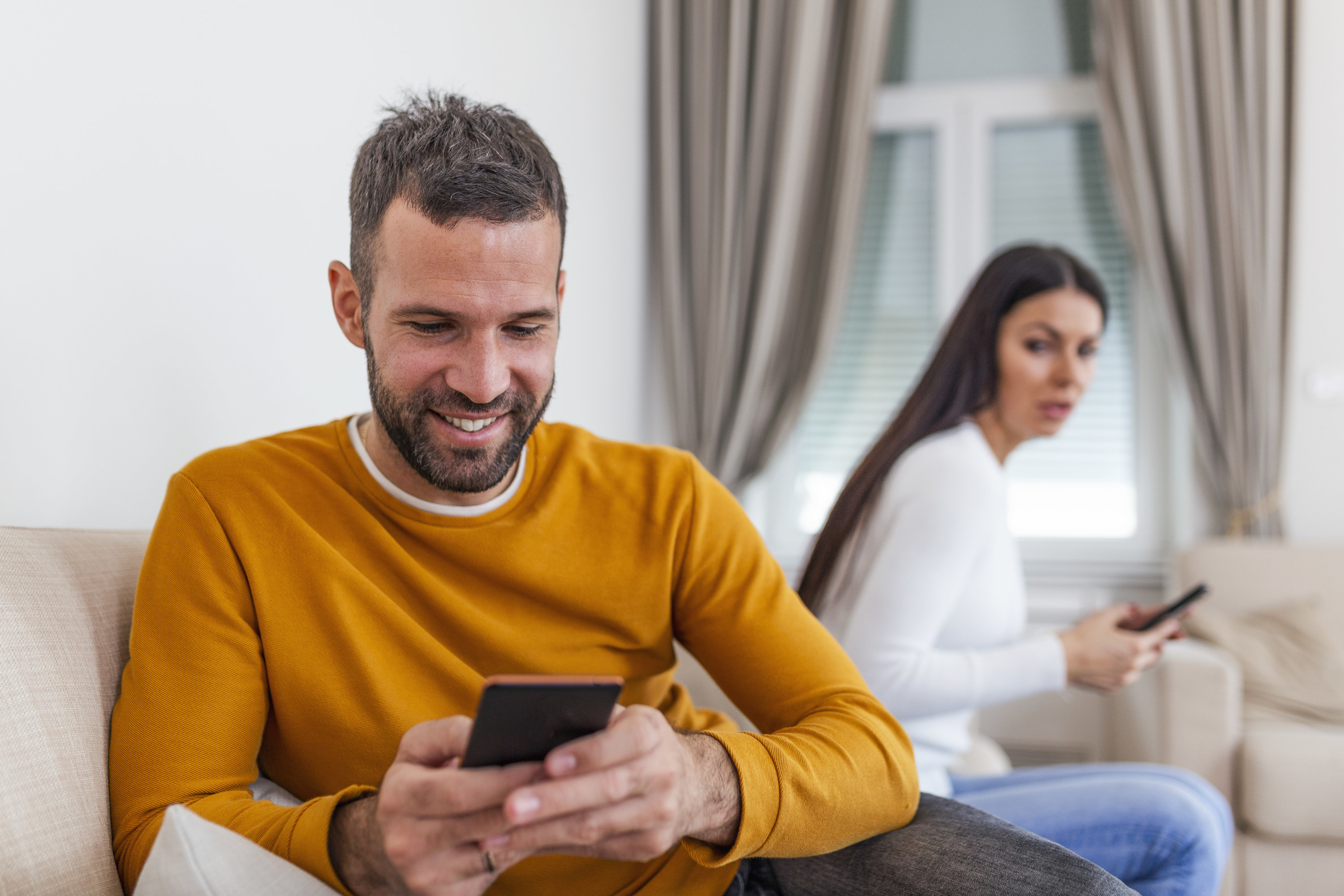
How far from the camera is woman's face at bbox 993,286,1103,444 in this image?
5.41ft

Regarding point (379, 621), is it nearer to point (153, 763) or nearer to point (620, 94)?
point (153, 763)

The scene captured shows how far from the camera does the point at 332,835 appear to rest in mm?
761

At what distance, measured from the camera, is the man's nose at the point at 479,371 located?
3.17 ft

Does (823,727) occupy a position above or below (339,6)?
below

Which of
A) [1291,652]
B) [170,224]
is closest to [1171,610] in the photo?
[1291,652]

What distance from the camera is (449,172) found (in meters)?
0.94

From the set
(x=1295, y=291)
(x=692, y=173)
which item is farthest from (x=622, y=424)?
(x=1295, y=291)

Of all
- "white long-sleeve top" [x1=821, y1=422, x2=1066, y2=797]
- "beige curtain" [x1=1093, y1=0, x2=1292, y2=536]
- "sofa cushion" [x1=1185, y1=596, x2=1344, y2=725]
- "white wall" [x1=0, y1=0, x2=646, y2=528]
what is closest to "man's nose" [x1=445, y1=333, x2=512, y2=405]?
"white wall" [x1=0, y1=0, x2=646, y2=528]

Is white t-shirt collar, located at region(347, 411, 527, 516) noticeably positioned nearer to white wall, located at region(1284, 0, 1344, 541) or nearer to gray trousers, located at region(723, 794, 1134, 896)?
gray trousers, located at region(723, 794, 1134, 896)

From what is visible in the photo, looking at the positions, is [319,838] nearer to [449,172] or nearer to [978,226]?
[449,172]

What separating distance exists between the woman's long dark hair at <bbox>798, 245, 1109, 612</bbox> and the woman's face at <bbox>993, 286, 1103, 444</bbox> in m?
0.01

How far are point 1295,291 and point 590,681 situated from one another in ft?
11.1

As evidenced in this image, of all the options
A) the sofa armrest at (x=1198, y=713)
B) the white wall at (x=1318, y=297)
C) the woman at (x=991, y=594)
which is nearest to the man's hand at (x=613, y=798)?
the woman at (x=991, y=594)

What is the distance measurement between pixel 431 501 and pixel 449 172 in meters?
0.34
